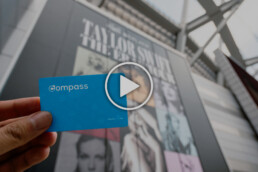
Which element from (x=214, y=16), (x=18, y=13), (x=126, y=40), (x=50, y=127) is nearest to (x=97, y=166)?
(x=50, y=127)

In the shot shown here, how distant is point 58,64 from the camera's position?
3.15 meters

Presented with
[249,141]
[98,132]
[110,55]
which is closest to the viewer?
[98,132]

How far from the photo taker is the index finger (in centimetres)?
119

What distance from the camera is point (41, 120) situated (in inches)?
34.5

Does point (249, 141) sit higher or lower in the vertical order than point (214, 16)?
lower

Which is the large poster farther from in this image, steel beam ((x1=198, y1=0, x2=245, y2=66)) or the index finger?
steel beam ((x1=198, y1=0, x2=245, y2=66))

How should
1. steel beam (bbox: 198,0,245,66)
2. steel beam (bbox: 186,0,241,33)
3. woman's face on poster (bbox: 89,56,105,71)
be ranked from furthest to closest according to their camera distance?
steel beam (bbox: 186,0,241,33) → steel beam (bbox: 198,0,245,66) → woman's face on poster (bbox: 89,56,105,71)

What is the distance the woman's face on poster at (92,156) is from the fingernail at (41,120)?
1754 millimetres

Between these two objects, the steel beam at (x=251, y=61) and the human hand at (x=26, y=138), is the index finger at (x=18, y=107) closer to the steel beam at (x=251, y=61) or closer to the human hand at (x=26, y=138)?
the human hand at (x=26, y=138)

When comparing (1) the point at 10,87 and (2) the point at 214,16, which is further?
(2) the point at 214,16

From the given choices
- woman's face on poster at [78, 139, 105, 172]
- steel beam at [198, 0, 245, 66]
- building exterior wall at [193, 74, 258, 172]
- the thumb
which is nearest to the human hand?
the thumb

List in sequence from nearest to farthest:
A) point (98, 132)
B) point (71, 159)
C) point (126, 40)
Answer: point (71, 159), point (98, 132), point (126, 40)

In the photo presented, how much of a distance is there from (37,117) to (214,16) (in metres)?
13.6

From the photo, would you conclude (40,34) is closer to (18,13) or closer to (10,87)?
(18,13)
